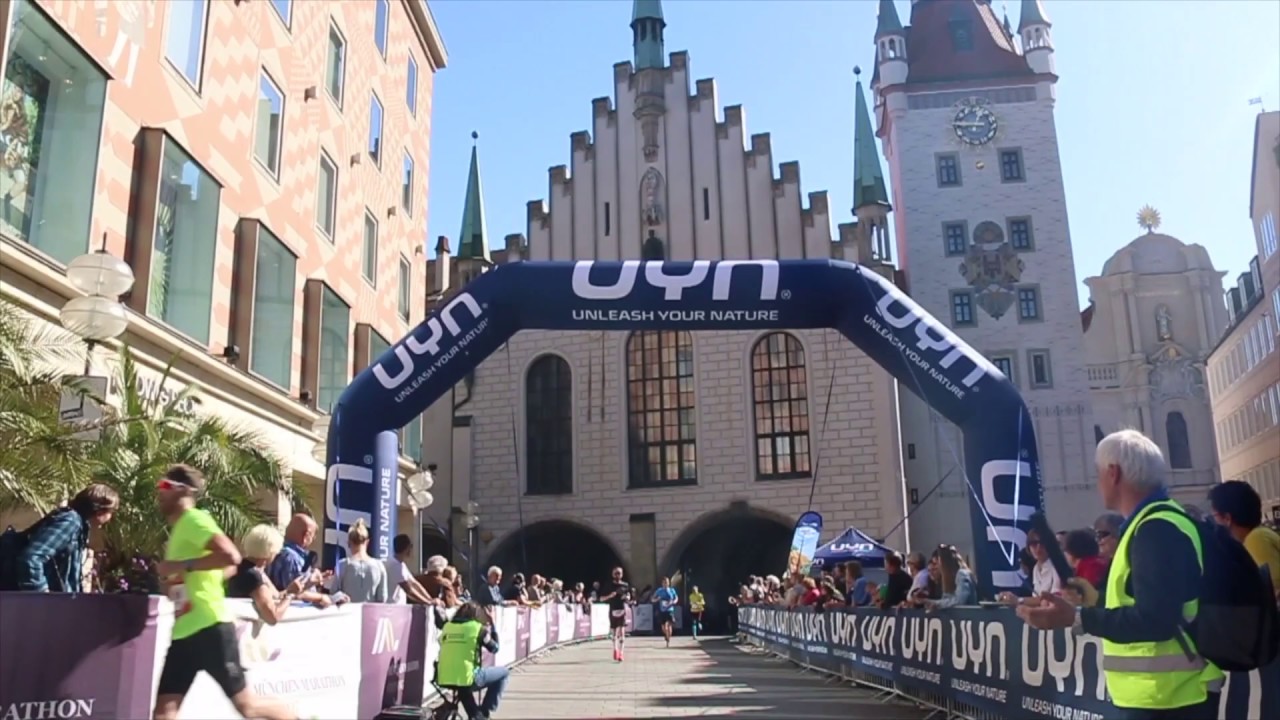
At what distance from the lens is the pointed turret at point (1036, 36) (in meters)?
42.9

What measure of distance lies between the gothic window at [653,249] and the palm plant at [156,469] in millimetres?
24495

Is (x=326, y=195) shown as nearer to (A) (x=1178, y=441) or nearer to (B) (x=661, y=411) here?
(B) (x=661, y=411)

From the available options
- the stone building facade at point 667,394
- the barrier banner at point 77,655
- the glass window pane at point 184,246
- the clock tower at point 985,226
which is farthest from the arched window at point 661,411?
the barrier banner at point 77,655

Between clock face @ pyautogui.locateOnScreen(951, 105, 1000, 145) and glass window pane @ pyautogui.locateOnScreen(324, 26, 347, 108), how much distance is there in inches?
1106

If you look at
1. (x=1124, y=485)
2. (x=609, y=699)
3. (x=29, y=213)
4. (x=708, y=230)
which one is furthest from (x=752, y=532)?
(x=1124, y=485)

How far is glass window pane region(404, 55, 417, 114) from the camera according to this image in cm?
2522

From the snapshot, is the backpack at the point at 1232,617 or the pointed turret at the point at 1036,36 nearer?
the backpack at the point at 1232,617

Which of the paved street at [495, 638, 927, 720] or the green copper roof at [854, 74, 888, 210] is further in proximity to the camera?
the green copper roof at [854, 74, 888, 210]

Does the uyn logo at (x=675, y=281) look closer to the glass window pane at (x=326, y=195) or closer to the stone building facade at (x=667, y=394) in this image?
the glass window pane at (x=326, y=195)

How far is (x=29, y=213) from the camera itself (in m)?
10.4

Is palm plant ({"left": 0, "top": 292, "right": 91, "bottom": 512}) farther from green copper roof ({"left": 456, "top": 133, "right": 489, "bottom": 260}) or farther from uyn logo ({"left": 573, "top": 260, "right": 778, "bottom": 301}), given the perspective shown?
green copper roof ({"left": 456, "top": 133, "right": 489, "bottom": 260})

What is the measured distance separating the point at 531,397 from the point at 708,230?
8.49 m

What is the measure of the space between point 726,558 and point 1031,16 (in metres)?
26.7

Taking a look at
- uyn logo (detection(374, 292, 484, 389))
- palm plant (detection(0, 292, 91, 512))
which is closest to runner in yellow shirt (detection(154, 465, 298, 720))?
palm plant (detection(0, 292, 91, 512))
